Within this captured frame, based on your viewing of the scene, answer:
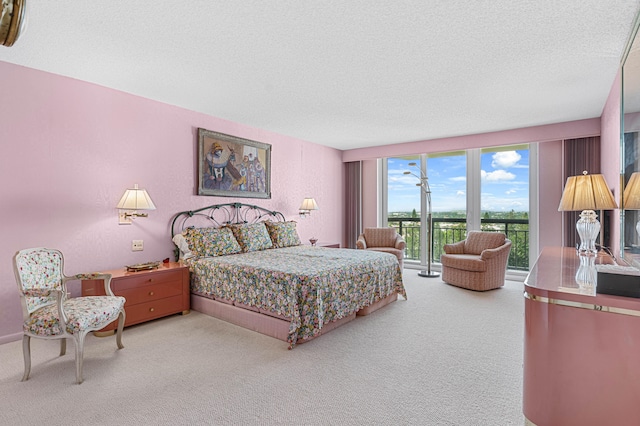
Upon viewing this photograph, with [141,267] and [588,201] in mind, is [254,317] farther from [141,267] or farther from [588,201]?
[588,201]

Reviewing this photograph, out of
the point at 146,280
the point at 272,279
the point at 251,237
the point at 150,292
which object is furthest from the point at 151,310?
the point at 251,237

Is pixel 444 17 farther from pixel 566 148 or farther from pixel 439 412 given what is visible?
pixel 566 148

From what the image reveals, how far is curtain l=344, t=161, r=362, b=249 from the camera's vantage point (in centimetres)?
713

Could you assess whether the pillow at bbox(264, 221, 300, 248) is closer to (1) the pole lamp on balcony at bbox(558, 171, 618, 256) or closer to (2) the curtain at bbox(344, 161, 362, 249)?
(2) the curtain at bbox(344, 161, 362, 249)

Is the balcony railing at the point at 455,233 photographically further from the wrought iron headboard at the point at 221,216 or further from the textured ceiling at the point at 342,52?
the wrought iron headboard at the point at 221,216

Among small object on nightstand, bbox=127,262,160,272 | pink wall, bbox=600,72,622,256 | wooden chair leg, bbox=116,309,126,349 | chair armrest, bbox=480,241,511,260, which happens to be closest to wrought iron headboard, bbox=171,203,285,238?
small object on nightstand, bbox=127,262,160,272

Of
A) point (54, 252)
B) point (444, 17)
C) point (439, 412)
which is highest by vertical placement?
point (444, 17)

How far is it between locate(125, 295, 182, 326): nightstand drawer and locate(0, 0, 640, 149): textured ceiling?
7.54 feet

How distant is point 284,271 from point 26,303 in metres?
1.93

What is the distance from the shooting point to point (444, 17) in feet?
7.30

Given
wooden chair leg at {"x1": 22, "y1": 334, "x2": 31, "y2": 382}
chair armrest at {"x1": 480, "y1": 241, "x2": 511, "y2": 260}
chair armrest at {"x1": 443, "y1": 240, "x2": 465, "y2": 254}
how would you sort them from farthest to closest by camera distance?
chair armrest at {"x1": 443, "y1": 240, "x2": 465, "y2": 254}, chair armrest at {"x1": 480, "y1": 241, "x2": 511, "y2": 260}, wooden chair leg at {"x1": 22, "y1": 334, "x2": 31, "y2": 382}

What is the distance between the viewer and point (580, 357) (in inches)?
55.7

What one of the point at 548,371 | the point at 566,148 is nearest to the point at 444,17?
the point at 548,371

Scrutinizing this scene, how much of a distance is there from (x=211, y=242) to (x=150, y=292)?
902mm
